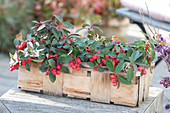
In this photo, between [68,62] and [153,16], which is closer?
[68,62]

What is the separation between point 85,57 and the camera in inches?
40.2

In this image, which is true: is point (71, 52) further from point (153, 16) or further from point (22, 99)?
point (153, 16)

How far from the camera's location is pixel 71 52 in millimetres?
999

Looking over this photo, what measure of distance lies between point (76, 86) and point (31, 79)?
21 centimetres

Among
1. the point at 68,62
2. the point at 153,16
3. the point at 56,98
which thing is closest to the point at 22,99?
the point at 56,98

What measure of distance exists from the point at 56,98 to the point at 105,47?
0.31m

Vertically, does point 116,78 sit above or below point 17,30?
below

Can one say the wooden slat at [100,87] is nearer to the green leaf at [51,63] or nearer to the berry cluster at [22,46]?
the green leaf at [51,63]

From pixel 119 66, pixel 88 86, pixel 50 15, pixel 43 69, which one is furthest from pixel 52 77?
pixel 50 15

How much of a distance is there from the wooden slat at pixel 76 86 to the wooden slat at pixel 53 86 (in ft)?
0.06

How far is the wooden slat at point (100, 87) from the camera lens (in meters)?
1.03

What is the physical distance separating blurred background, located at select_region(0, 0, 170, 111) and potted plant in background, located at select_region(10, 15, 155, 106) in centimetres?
186

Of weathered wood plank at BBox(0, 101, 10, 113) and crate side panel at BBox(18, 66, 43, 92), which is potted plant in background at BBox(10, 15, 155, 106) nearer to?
crate side panel at BBox(18, 66, 43, 92)

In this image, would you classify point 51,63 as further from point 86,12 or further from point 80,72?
point 86,12
